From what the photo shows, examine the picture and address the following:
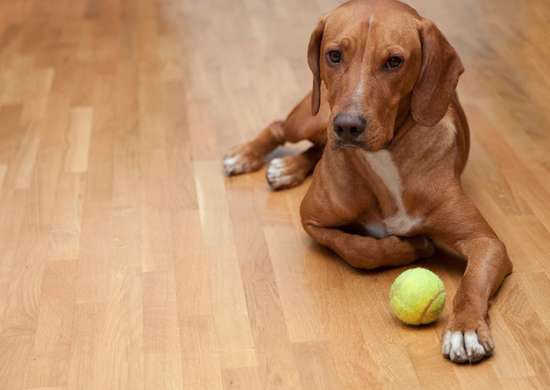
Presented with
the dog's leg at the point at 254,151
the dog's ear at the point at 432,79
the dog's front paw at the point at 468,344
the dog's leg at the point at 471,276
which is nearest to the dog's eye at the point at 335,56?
the dog's ear at the point at 432,79

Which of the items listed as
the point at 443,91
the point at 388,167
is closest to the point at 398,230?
the point at 388,167

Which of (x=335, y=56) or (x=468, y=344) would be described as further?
(x=335, y=56)

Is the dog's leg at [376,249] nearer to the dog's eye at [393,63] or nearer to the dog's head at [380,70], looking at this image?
the dog's head at [380,70]

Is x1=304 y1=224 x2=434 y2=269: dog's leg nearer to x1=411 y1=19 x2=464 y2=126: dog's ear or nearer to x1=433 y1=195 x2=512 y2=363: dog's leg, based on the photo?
x1=433 y1=195 x2=512 y2=363: dog's leg

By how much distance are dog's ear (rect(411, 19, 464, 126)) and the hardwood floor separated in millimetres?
527

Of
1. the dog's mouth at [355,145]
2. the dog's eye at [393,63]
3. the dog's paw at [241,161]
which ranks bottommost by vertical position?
the dog's paw at [241,161]

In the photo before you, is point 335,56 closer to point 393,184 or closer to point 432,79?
point 432,79

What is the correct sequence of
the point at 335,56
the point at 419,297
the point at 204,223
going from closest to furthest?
the point at 419,297 → the point at 335,56 → the point at 204,223

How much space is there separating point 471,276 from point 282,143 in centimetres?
126

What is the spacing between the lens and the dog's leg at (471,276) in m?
2.70

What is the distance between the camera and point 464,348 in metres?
2.70

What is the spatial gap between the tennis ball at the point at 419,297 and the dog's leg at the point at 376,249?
0.25 meters

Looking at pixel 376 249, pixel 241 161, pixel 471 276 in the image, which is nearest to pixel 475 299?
pixel 471 276

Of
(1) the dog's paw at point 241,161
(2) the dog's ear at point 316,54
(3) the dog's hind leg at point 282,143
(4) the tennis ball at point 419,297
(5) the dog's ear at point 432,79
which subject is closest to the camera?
(4) the tennis ball at point 419,297
